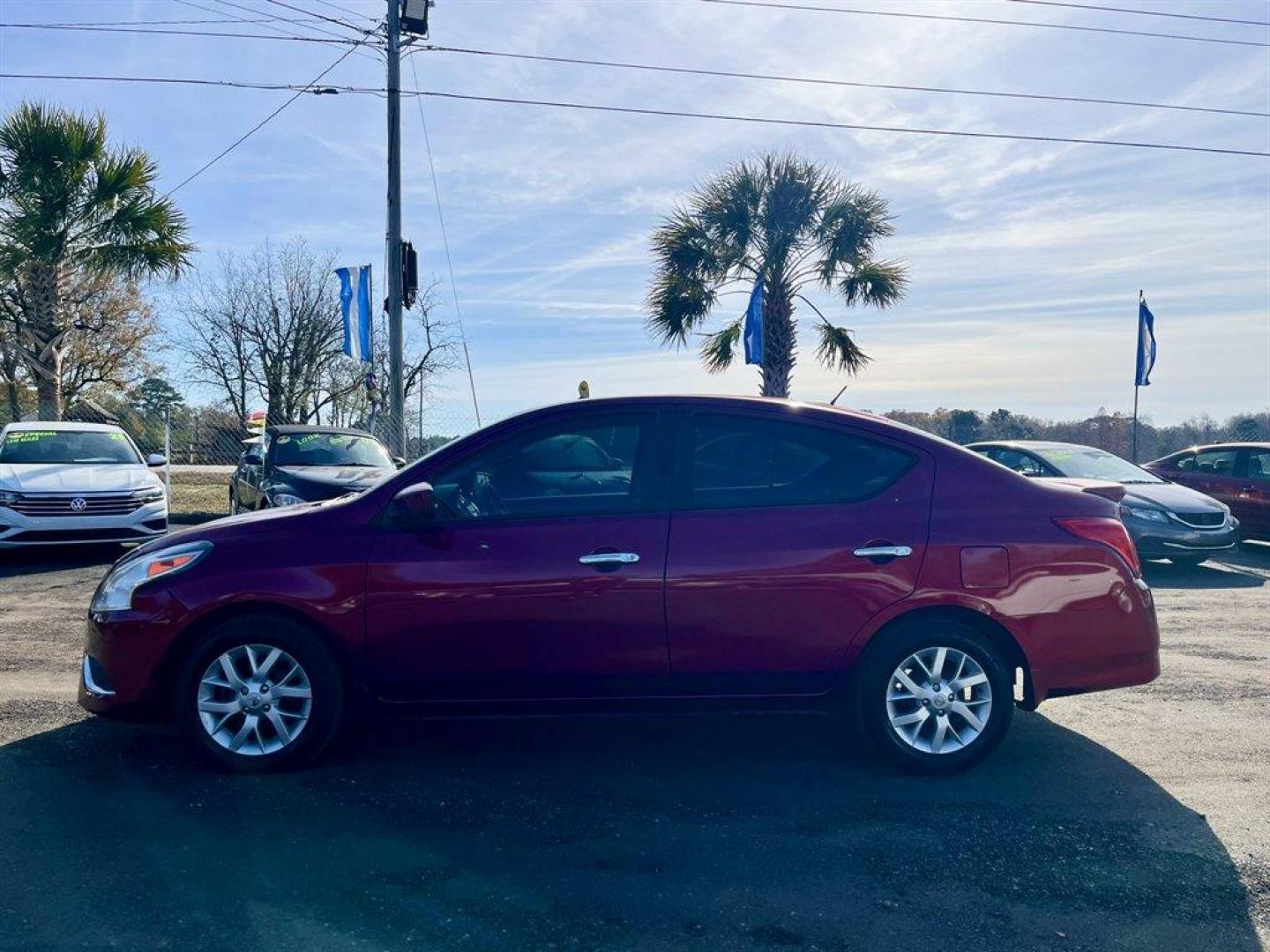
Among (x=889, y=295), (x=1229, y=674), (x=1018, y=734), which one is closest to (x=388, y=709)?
(x=1018, y=734)

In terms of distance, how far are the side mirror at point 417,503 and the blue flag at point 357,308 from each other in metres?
14.6

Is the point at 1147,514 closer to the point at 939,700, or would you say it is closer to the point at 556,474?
the point at 939,700

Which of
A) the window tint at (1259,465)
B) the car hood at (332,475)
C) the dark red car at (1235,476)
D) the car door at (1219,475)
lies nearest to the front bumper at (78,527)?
the car hood at (332,475)

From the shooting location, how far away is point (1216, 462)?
13.9 m

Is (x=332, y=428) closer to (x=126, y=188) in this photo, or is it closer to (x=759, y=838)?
(x=126, y=188)

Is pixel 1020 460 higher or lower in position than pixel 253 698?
higher

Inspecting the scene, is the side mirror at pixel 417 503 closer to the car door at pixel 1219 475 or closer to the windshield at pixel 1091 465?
the windshield at pixel 1091 465

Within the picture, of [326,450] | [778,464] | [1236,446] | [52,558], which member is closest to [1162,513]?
[1236,446]

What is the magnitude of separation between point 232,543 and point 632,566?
5.78 feet

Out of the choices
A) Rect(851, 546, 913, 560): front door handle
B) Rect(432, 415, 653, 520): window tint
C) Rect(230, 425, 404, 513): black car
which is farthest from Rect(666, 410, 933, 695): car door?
Rect(230, 425, 404, 513): black car

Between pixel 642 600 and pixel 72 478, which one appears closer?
pixel 642 600

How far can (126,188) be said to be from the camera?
17125 mm

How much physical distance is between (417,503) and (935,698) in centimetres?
243

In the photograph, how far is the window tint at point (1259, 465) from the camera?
13242mm
